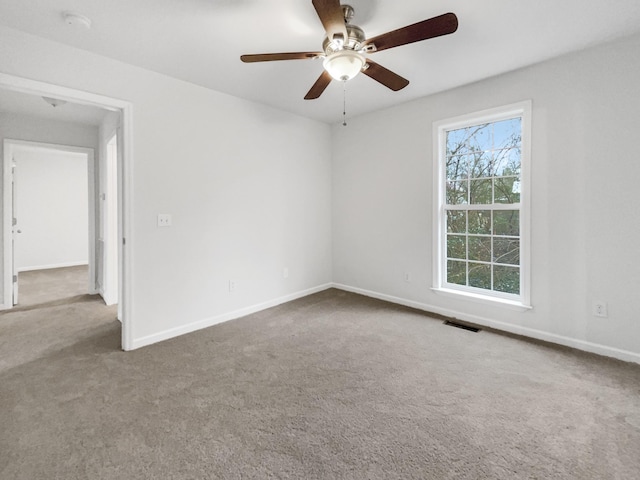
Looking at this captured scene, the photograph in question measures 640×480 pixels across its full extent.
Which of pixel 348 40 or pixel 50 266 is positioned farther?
pixel 50 266

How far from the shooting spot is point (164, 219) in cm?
293

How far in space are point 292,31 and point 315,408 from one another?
8.35ft

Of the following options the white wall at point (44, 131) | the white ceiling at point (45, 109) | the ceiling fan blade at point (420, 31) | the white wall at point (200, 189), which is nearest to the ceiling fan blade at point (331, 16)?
the ceiling fan blade at point (420, 31)

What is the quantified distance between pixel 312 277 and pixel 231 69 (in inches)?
109

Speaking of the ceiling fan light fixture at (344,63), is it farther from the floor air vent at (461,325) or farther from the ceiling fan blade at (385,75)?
the floor air vent at (461,325)

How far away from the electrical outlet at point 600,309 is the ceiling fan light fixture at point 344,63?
2.67 metres

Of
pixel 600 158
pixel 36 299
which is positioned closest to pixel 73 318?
pixel 36 299

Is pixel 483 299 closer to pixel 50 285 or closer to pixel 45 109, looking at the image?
pixel 45 109

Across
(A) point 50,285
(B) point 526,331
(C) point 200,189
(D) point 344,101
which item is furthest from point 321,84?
(A) point 50,285

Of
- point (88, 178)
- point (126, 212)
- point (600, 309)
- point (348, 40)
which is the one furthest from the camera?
point (88, 178)

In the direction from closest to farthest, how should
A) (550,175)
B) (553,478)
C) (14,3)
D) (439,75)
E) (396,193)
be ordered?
(553,478), (14,3), (550,175), (439,75), (396,193)

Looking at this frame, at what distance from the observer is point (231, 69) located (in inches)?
110

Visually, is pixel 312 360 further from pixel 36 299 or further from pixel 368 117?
pixel 36 299

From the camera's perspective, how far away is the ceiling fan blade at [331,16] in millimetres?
1496
